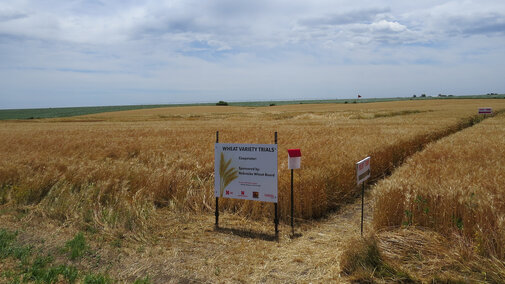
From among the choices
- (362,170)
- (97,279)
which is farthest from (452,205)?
(97,279)

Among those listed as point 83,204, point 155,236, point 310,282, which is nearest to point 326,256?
point 310,282

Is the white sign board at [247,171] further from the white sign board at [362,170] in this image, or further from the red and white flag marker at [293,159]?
the white sign board at [362,170]

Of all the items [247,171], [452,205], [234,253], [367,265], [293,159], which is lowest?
[234,253]

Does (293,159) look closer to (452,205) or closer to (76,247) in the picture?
(452,205)

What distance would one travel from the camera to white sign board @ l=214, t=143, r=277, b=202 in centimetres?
618

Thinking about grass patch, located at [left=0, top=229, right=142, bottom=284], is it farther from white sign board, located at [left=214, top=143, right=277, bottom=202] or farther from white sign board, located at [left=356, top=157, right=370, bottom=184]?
white sign board, located at [left=356, top=157, right=370, bottom=184]

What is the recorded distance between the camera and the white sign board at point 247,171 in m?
6.18

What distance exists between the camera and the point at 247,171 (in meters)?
6.40

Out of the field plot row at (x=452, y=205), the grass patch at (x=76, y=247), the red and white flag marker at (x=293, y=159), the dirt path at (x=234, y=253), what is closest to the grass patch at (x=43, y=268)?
the grass patch at (x=76, y=247)

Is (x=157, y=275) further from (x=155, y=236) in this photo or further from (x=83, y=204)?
(x=83, y=204)

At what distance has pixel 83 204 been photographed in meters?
7.40

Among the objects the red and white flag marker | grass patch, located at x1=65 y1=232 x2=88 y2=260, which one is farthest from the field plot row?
grass patch, located at x1=65 y1=232 x2=88 y2=260

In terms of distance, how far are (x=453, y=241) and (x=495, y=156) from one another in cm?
632

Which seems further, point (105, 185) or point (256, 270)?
point (105, 185)
